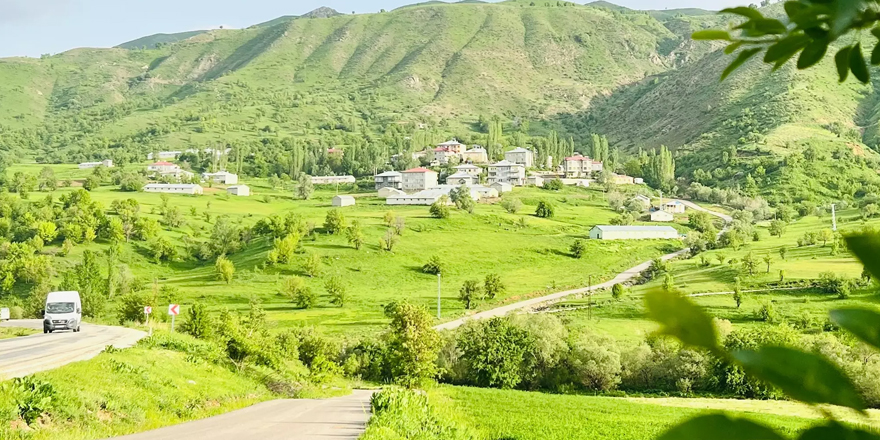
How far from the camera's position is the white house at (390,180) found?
4744 inches

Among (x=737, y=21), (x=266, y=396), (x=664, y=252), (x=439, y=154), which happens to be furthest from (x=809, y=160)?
(x=737, y=21)

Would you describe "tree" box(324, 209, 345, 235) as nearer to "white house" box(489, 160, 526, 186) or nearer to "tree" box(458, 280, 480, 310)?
"tree" box(458, 280, 480, 310)

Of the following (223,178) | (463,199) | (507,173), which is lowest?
(463,199)

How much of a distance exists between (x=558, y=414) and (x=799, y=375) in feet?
79.8

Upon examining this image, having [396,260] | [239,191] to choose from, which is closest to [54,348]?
[396,260]

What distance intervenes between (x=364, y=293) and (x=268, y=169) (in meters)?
86.4

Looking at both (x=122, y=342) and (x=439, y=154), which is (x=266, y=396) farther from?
(x=439, y=154)

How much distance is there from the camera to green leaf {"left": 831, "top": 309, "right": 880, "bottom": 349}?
72cm

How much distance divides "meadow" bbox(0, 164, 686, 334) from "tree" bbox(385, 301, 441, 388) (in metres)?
19.6

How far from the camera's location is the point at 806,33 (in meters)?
0.77

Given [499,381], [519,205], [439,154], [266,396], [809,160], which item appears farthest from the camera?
[439,154]

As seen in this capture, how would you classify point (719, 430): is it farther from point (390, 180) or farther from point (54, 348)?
point (390, 180)

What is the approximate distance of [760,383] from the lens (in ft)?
2.27

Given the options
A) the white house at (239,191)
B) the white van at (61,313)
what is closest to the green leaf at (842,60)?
the white van at (61,313)
